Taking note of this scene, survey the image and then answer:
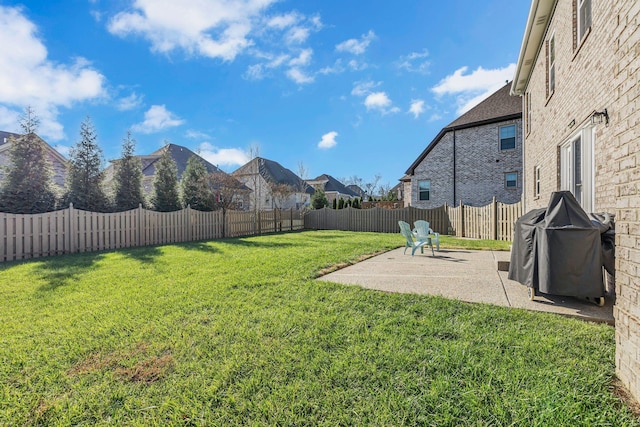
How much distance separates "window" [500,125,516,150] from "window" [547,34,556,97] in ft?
36.6

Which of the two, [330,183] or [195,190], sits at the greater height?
[330,183]

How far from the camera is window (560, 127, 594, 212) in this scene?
494 cm

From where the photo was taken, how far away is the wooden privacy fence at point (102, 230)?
8.43 meters

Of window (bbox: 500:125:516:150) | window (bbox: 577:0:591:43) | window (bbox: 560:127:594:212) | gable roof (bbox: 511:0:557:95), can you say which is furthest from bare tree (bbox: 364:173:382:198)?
window (bbox: 577:0:591:43)

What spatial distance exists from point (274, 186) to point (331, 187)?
77.2 feet

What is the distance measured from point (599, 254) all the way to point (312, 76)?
14469 mm

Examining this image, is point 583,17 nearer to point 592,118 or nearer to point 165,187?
point 592,118

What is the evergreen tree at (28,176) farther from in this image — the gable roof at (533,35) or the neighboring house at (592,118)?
the gable roof at (533,35)

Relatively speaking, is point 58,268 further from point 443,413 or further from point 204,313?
point 443,413

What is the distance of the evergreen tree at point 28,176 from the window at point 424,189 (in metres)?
20.9

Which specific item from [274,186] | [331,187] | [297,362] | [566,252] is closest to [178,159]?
[274,186]

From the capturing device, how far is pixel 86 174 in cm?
1266

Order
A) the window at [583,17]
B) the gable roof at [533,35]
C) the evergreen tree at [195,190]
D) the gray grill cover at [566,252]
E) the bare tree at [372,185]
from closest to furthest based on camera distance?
the gray grill cover at [566,252] < the window at [583,17] < the gable roof at [533,35] < the evergreen tree at [195,190] < the bare tree at [372,185]

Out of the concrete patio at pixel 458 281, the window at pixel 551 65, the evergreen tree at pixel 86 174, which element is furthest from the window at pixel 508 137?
the evergreen tree at pixel 86 174
